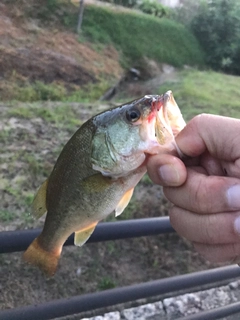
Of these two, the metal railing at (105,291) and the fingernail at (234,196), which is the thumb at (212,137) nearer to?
the fingernail at (234,196)

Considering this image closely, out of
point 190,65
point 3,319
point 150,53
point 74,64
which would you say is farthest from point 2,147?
point 190,65

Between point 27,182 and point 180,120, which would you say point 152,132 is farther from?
point 27,182

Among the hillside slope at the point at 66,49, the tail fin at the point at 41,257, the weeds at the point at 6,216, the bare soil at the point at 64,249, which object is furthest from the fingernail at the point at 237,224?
the hillside slope at the point at 66,49

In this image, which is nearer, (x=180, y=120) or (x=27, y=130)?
(x=180, y=120)

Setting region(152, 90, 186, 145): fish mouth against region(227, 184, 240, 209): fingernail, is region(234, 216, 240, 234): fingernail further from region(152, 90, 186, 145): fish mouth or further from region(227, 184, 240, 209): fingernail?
region(152, 90, 186, 145): fish mouth

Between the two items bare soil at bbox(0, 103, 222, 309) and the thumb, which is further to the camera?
bare soil at bbox(0, 103, 222, 309)

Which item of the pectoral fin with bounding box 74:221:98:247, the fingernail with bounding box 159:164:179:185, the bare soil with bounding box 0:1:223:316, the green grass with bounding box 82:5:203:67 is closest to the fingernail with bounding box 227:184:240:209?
the fingernail with bounding box 159:164:179:185
